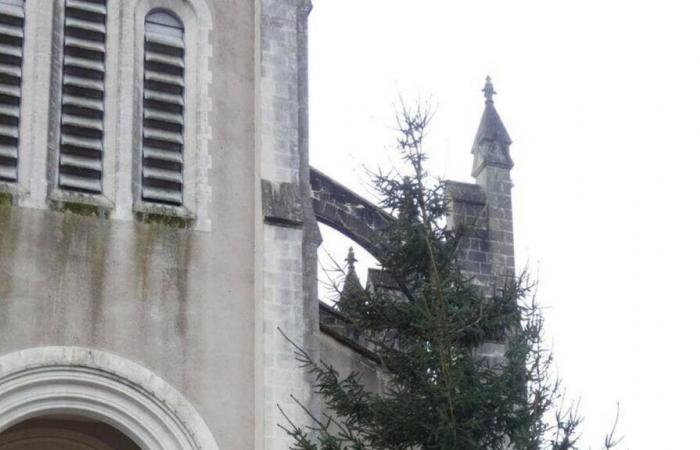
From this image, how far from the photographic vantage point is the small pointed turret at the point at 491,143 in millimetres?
20219

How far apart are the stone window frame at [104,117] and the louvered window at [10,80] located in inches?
14.2

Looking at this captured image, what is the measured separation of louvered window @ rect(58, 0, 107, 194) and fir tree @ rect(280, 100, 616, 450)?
125 inches

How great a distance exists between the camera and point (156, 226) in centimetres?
1644

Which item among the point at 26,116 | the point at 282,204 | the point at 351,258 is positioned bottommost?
the point at 282,204

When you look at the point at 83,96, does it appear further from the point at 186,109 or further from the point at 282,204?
the point at 282,204

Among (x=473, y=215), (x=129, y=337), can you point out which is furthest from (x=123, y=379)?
(x=473, y=215)

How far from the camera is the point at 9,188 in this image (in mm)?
15977

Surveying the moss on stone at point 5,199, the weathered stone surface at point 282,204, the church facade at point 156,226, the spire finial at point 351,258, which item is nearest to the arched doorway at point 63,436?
the church facade at point 156,226

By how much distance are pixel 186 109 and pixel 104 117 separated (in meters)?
1.01

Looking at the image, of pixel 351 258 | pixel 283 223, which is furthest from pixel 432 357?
pixel 351 258

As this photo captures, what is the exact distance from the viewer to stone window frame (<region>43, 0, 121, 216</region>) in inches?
640

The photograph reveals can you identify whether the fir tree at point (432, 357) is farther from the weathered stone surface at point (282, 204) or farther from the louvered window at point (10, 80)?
the louvered window at point (10, 80)

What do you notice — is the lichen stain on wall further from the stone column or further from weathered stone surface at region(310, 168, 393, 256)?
weathered stone surface at region(310, 168, 393, 256)

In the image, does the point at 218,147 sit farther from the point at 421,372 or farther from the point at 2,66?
the point at 421,372
